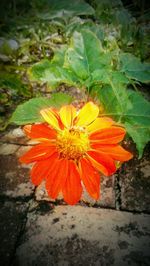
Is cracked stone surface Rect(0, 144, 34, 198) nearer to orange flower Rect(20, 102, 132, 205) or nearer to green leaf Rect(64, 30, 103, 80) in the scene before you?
orange flower Rect(20, 102, 132, 205)

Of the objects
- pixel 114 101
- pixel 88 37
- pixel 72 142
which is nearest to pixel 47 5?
pixel 88 37

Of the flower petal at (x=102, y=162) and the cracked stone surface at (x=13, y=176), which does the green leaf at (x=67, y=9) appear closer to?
the cracked stone surface at (x=13, y=176)

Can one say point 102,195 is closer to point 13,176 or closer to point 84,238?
point 84,238

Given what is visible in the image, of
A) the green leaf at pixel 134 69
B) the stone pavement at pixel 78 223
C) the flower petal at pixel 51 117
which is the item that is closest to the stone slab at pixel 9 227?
the stone pavement at pixel 78 223

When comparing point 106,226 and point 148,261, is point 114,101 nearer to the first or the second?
point 106,226

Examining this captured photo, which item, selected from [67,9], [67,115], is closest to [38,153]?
[67,115]

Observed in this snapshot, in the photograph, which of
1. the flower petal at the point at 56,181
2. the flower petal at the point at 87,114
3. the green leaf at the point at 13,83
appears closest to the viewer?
the flower petal at the point at 56,181
